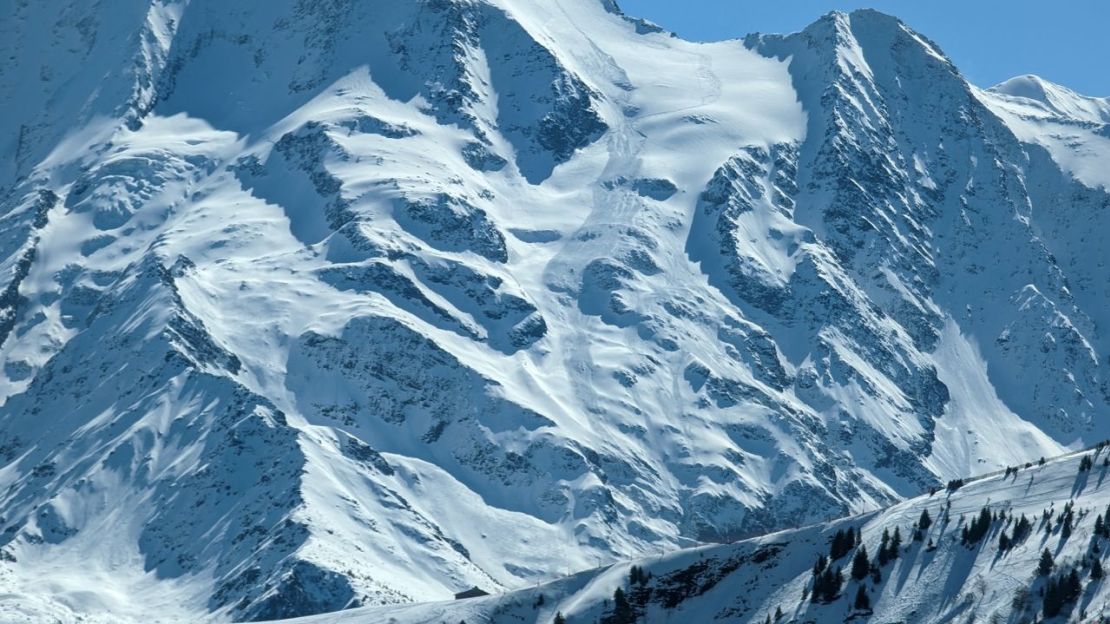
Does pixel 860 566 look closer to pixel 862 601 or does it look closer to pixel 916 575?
pixel 916 575

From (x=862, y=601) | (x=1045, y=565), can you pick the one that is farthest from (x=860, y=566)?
(x=1045, y=565)

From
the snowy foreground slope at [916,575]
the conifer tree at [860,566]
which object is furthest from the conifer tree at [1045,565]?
the conifer tree at [860,566]

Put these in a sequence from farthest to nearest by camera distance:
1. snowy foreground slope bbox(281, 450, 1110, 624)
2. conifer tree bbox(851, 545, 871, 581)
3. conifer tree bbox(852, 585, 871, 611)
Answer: conifer tree bbox(851, 545, 871, 581) → conifer tree bbox(852, 585, 871, 611) → snowy foreground slope bbox(281, 450, 1110, 624)

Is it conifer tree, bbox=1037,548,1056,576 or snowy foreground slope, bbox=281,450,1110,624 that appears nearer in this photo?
conifer tree, bbox=1037,548,1056,576

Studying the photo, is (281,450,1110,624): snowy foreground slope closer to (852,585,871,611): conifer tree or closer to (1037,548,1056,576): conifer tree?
(852,585,871,611): conifer tree

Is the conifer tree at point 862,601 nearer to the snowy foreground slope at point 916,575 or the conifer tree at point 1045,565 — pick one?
the snowy foreground slope at point 916,575

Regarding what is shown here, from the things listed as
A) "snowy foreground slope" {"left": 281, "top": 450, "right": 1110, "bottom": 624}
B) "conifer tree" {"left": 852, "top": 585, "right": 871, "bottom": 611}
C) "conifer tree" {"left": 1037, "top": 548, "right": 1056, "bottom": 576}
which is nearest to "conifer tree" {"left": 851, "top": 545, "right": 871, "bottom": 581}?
"snowy foreground slope" {"left": 281, "top": 450, "right": 1110, "bottom": 624}

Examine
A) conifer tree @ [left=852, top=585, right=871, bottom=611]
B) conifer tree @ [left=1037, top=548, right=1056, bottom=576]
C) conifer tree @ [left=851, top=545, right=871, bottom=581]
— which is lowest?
conifer tree @ [left=852, top=585, right=871, bottom=611]

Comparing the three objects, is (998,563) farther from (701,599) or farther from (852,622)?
(701,599)
